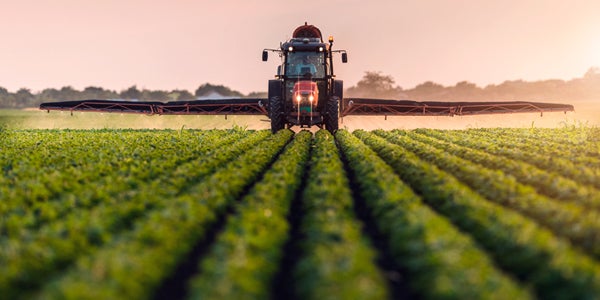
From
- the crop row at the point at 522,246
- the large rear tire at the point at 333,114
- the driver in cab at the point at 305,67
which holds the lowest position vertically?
the crop row at the point at 522,246

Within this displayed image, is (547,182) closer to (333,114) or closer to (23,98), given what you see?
(333,114)

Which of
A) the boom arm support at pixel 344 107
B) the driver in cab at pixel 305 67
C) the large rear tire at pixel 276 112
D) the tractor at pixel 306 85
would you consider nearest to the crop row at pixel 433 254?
A: the tractor at pixel 306 85

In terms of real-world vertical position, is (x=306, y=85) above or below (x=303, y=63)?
below

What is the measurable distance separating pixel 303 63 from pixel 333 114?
2.53m

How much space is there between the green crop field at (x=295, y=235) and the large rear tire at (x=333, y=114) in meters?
12.3

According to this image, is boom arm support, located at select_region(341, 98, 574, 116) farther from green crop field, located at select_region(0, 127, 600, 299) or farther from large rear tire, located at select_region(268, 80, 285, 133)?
green crop field, located at select_region(0, 127, 600, 299)

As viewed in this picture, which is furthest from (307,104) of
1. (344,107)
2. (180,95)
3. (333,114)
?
(180,95)

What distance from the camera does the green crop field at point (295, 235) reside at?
536 centimetres

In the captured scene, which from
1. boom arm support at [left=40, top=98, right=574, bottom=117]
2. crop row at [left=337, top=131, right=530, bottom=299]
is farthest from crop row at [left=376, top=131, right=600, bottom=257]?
boom arm support at [left=40, top=98, right=574, bottom=117]

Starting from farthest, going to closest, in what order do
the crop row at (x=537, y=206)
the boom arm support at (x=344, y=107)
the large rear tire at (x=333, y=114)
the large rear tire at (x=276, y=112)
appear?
the boom arm support at (x=344, y=107)
the large rear tire at (x=276, y=112)
the large rear tire at (x=333, y=114)
the crop row at (x=537, y=206)

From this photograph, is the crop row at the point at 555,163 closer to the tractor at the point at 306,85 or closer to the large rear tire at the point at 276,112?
the tractor at the point at 306,85

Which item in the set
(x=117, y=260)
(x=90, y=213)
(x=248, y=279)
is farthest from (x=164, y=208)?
(x=248, y=279)

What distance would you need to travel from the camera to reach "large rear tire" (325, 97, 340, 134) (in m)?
24.5

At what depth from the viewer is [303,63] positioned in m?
24.3
